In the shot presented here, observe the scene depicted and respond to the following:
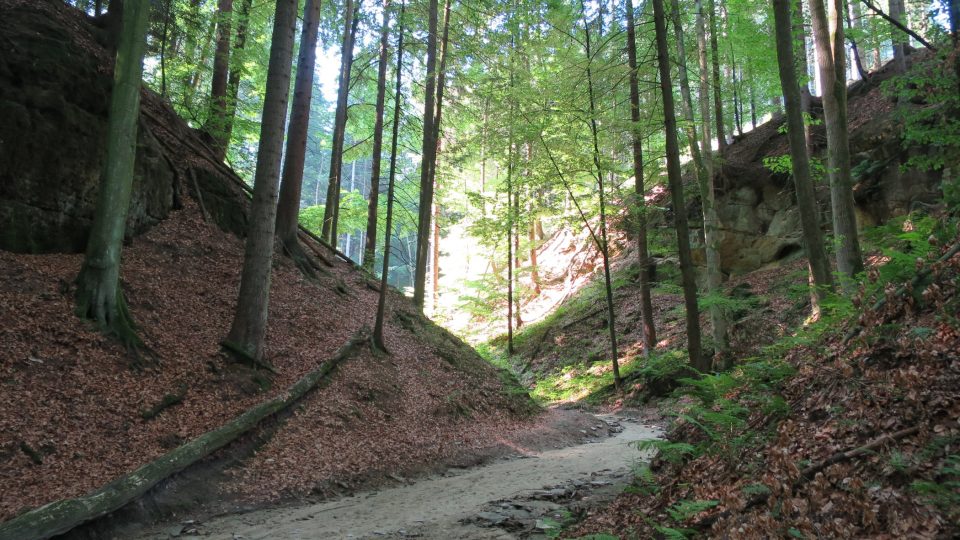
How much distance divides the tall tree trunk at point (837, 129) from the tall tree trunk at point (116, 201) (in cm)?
1236

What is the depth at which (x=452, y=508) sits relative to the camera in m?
6.47

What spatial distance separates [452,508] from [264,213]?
610cm

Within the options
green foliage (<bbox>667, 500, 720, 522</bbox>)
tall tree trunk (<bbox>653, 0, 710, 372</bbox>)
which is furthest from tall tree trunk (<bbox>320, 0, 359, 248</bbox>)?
green foliage (<bbox>667, 500, 720, 522</bbox>)

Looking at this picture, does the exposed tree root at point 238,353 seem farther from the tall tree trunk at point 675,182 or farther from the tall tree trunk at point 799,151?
the tall tree trunk at point 799,151

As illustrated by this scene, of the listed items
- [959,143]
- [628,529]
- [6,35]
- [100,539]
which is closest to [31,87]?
[6,35]

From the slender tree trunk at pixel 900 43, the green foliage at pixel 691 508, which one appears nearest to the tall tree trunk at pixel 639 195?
the slender tree trunk at pixel 900 43

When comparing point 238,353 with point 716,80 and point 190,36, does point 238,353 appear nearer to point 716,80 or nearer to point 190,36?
point 190,36

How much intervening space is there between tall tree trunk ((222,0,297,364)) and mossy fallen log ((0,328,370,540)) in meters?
1.41

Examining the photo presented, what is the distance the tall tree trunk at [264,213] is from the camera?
9.13 metres

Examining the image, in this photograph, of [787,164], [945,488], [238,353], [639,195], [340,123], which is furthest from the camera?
[340,123]

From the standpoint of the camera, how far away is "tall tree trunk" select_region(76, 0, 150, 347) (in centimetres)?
797

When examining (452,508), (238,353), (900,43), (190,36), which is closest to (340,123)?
(190,36)

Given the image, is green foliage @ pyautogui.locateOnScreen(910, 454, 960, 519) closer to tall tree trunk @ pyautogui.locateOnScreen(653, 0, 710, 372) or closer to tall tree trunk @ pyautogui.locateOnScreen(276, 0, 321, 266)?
tall tree trunk @ pyautogui.locateOnScreen(653, 0, 710, 372)

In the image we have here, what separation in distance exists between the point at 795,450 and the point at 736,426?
120cm
